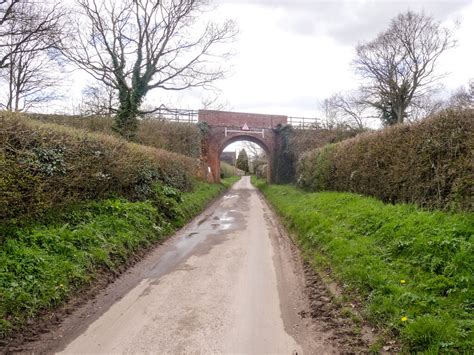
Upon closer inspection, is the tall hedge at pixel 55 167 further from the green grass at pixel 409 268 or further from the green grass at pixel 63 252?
the green grass at pixel 409 268

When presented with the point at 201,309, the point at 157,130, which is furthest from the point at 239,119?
the point at 201,309

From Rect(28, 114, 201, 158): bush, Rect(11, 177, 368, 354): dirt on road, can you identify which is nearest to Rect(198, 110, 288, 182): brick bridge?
Rect(28, 114, 201, 158): bush

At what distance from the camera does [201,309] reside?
4441 mm

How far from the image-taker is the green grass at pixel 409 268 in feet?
10.7

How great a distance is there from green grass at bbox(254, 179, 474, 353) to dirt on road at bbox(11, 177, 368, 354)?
0.45 metres

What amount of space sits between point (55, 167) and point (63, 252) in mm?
1826

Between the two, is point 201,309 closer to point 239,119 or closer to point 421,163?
point 421,163

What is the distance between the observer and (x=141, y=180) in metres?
10.7

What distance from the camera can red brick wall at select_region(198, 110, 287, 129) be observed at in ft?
101

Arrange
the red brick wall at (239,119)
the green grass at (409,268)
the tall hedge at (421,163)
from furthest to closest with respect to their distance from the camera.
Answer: the red brick wall at (239,119) < the tall hedge at (421,163) < the green grass at (409,268)

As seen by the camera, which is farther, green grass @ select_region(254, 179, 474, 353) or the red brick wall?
the red brick wall

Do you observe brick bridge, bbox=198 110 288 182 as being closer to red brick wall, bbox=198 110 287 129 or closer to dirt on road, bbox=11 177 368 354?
red brick wall, bbox=198 110 287 129

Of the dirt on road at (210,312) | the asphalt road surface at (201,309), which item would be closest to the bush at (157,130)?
the asphalt road surface at (201,309)

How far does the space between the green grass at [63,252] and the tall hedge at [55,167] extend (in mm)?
371
